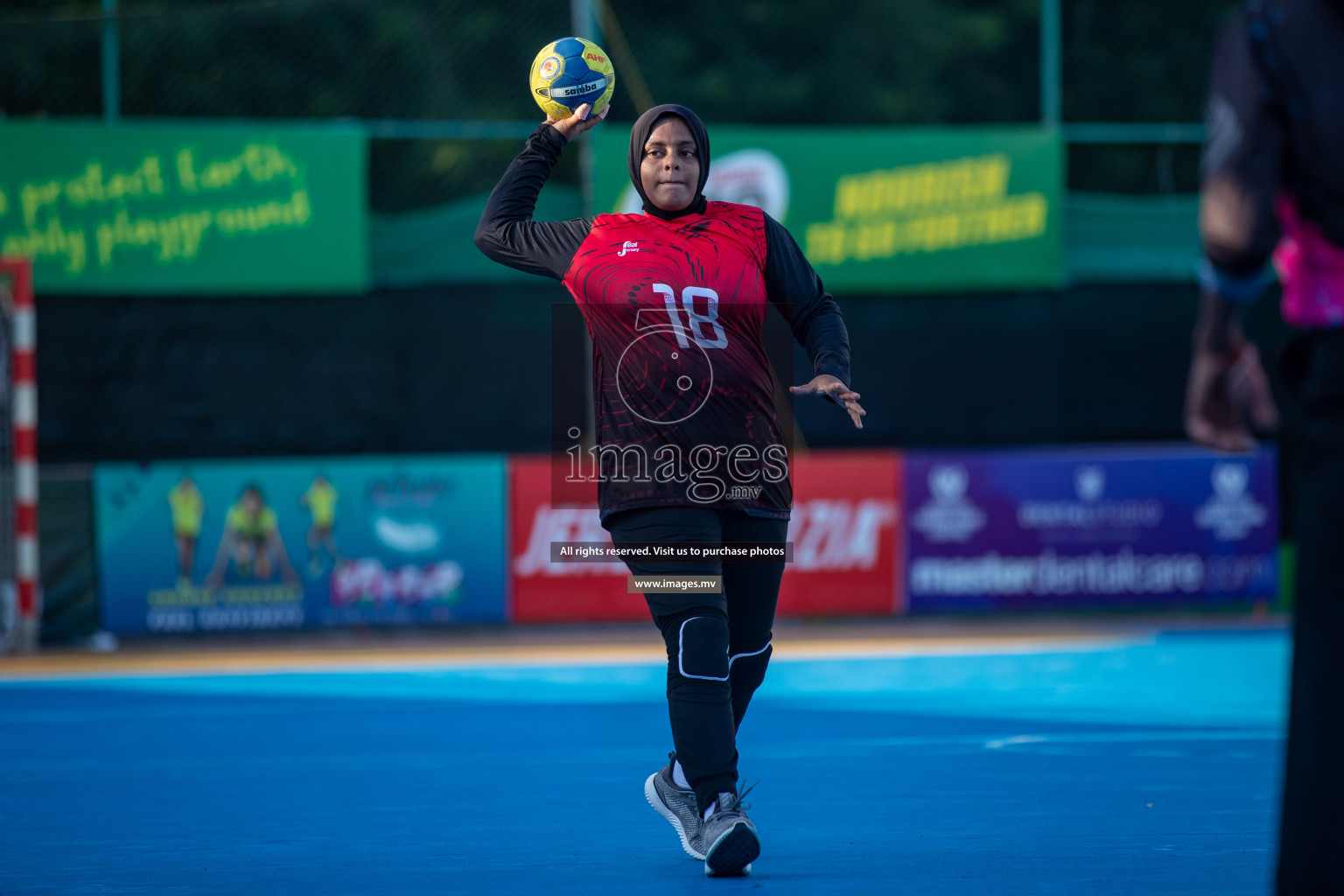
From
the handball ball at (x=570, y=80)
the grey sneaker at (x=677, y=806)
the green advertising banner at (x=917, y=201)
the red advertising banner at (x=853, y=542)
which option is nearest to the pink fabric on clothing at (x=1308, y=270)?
the grey sneaker at (x=677, y=806)

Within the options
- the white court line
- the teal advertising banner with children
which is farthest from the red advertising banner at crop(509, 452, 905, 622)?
the white court line

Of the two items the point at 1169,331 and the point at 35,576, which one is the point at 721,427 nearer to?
the point at 35,576

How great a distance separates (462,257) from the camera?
1232 centimetres

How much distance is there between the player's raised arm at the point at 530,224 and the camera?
4.01m

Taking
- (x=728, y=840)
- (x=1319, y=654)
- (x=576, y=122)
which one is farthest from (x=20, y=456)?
(x=1319, y=654)

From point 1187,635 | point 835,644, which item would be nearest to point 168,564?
point 835,644

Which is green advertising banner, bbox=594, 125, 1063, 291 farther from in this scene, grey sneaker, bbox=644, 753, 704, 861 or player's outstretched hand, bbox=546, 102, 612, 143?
grey sneaker, bbox=644, 753, 704, 861

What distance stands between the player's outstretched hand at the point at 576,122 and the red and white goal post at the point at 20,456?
22.9 feet

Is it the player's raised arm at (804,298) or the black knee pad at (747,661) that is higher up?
the player's raised arm at (804,298)

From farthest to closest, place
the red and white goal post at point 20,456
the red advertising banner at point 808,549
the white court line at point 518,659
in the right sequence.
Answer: the red advertising banner at point 808,549 → the red and white goal post at point 20,456 → the white court line at point 518,659

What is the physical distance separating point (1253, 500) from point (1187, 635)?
1620 mm

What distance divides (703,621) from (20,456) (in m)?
7.68

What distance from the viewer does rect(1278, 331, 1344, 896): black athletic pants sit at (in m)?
2.48

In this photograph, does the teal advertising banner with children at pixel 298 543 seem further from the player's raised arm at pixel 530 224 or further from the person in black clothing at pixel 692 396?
the person in black clothing at pixel 692 396
